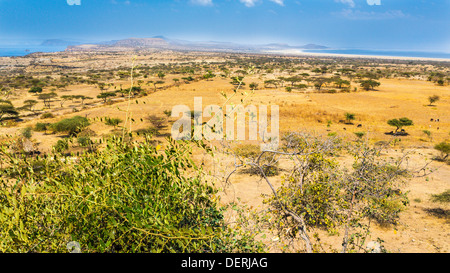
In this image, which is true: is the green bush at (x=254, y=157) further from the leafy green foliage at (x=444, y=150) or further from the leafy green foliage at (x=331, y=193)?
the leafy green foliage at (x=444, y=150)

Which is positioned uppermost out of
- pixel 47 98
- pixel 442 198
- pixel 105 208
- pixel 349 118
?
pixel 47 98

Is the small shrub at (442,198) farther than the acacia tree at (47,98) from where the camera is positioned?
No

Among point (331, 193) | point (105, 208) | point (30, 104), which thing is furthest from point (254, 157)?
point (30, 104)

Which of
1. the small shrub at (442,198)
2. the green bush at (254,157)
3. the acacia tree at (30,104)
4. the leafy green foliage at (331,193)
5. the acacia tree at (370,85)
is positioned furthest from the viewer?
the acacia tree at (370,85)

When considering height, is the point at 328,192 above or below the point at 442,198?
above

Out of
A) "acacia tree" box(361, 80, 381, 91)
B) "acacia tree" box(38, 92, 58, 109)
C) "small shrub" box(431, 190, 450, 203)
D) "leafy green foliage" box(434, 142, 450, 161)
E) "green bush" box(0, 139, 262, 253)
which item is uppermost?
"acacia tree" box(361, 80, 381, 91)

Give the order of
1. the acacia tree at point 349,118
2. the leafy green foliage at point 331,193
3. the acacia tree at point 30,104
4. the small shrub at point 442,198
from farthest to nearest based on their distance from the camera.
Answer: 1. the acacia tree at point 30,104
2. the acacia tree at point 349,118
3. the small shrub at point 442,198
4. the leafy green foliage at point 331,193

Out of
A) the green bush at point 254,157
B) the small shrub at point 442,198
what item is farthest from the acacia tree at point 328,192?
the green bush at point 254,157

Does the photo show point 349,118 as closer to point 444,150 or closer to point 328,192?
point 444,150

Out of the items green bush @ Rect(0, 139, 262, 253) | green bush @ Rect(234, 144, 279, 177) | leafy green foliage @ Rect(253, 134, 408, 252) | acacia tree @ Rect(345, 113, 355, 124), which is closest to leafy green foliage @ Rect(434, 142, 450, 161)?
acacia tree @ Rect(345, 113, 355, 124)

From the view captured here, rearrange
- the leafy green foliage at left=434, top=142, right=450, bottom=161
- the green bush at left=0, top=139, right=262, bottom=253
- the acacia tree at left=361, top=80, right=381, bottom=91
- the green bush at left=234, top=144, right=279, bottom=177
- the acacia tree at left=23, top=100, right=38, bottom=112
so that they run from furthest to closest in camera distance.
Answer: the acacia tree at left=361, top=80, right=381, bottom=91 < the acacia tree at left=23, top=100, right=38, bottom=112 < the leafy green foliage at left=434, top=142, right=450, bottom=161 < the green bush at left=234, top=144, right=279, bottom=177 < the green bush at left=0, top=139, right=262, bottom=253

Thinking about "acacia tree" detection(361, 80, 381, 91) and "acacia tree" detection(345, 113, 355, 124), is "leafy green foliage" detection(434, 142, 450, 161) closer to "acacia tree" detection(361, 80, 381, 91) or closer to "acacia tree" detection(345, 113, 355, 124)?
"acacia tree" detection(345, 113, 355, 124)

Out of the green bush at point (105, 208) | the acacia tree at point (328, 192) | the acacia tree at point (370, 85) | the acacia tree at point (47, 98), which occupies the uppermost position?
the acacia tree at point (370, 85)
